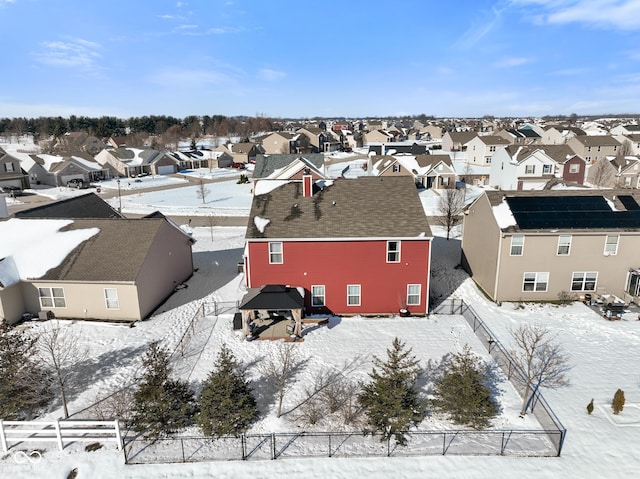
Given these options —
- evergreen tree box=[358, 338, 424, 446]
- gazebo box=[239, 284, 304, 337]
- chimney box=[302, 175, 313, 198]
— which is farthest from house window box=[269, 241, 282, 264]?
evergreen tree box=[358, 338, 424, 446]

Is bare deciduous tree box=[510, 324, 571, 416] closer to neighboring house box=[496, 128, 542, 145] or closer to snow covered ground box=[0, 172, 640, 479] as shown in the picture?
snow covered ground box=[0, 172, 640, 479]

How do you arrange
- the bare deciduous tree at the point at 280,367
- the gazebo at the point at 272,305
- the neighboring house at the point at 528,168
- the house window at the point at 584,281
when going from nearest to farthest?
the bare deciduous tree at the point at 280,367 < the gazebo at the point at 272,305 < the house window at the point at 584,281 < the neighboring house at the point at 528,168

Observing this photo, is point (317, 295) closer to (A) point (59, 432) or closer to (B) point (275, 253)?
(B) point (275, 253)

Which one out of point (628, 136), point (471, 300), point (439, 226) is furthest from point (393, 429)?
point (628, 136)

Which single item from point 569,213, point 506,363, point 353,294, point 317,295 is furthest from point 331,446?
point 569,213

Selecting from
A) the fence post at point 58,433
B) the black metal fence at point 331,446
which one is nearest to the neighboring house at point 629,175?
the black metal fence at point 331,446

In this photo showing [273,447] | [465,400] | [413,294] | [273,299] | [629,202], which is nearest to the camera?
[273,447]

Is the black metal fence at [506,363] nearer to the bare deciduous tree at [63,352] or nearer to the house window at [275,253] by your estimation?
the house window at [275,253]
